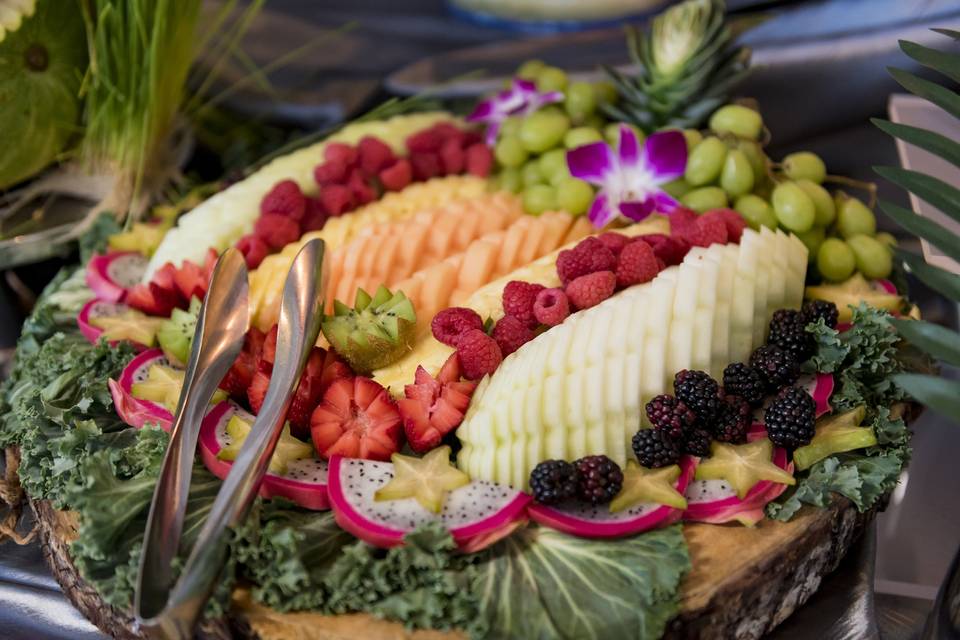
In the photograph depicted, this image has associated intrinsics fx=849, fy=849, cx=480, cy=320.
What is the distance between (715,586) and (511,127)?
148 centimetres

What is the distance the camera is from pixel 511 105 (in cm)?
248

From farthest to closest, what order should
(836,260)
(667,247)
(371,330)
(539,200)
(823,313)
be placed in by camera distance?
(539,200)
(836,260)
(667,247)
(823,313)
(371,330)

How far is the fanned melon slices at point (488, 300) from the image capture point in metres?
1.71

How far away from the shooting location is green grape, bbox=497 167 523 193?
2.38 metres

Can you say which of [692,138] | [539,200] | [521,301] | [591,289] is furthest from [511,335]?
[692,138]

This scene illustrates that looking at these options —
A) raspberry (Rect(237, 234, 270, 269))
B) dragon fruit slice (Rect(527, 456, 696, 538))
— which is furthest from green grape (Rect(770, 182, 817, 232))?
raspberry (Rect(237, 234, 270, 269))

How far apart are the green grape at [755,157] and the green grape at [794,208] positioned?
0.34ft

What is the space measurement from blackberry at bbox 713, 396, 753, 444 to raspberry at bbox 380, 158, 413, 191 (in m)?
1.16

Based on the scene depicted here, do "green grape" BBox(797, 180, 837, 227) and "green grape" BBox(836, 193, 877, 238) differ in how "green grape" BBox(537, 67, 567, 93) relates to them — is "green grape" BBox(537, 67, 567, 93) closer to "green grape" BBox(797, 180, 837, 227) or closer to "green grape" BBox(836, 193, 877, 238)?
"green grape" BBox(797, 180, 837, 227)

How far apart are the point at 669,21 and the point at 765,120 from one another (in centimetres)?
56

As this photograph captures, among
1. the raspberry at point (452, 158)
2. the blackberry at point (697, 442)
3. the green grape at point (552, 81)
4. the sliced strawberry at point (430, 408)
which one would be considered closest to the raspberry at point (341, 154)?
the raspberry at point (452, 158)

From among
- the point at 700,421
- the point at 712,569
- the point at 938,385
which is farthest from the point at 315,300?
the point at 938,385

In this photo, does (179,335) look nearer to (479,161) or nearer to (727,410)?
(479,161)

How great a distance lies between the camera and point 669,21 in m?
2.32
